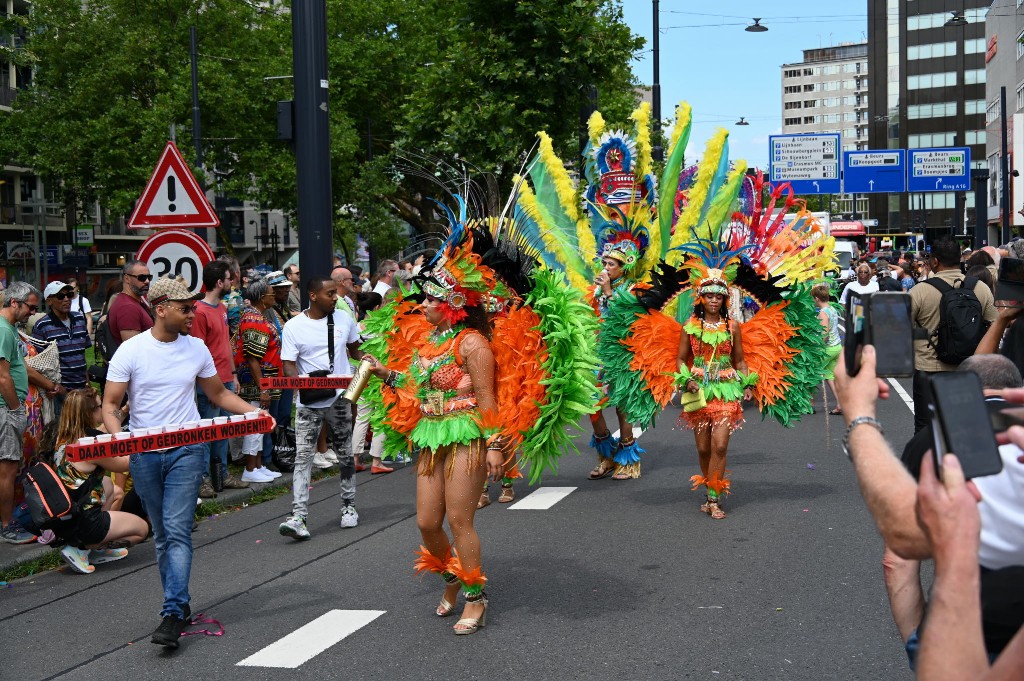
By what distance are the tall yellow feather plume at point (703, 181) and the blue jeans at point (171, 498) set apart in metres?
8.39

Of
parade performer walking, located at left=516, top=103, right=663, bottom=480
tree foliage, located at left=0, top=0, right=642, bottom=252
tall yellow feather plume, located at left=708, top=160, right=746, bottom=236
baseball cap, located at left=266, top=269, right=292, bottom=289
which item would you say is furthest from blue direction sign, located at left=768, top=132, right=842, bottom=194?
baseball cap, located at left=266, top=269, right=292, bottom=289

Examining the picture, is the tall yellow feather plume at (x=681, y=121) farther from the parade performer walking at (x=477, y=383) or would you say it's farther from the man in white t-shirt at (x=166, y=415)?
the man in white t-shirt at (x=166, y=415)

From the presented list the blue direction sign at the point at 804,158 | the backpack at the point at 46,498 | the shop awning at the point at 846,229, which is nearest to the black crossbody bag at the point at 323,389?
the backpack at the point at 46,498

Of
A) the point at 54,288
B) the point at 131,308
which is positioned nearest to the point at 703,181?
the point at 131,308

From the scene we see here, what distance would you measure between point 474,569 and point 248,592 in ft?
5.55

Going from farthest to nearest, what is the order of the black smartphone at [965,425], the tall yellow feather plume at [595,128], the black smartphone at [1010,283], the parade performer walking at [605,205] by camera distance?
the tall yellow feather plume at [595,128], the parade performer walking at [605,205], the black smartphone at [1010,283], the black smartphone at [965,425]

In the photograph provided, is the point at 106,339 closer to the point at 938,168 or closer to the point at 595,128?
the point at 595,128

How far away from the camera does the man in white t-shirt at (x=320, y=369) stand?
8688 millimetres

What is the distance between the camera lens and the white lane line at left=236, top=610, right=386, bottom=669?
5.62 m

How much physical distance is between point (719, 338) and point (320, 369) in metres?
3.05

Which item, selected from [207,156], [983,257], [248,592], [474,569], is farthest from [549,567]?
[207,156]

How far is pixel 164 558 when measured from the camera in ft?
20.0

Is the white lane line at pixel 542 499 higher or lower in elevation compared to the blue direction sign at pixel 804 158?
lower

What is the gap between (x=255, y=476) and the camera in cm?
1072
